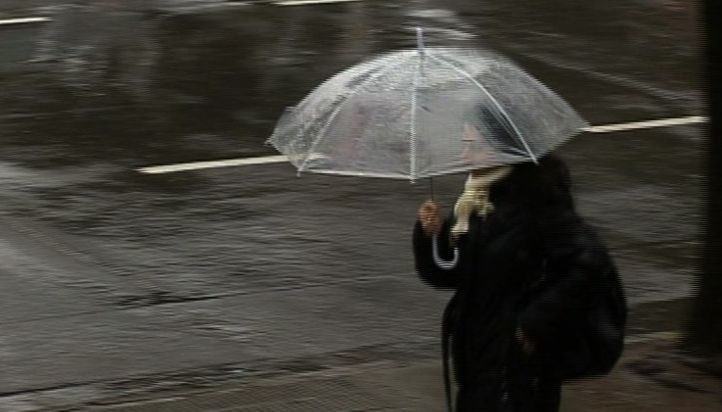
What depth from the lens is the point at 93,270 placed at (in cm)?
781

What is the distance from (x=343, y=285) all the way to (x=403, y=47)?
6.52 metres

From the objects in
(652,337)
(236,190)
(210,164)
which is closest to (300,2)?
(210,164)

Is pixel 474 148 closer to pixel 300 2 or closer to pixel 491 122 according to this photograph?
pixel 491 122

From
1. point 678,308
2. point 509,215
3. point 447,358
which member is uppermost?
point 509,215

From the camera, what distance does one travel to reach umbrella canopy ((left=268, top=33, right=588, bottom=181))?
4180 mm

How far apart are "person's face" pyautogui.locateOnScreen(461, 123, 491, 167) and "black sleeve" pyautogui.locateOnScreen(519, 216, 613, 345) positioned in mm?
298

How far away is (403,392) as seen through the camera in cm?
604

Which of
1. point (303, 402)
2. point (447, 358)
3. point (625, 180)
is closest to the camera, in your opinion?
point (447, 358)

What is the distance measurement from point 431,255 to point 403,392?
1.66 metres

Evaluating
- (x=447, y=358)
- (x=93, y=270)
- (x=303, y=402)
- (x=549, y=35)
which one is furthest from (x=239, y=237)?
(x=549, y=35)

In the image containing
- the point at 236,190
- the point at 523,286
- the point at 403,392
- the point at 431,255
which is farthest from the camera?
the point at 236,190

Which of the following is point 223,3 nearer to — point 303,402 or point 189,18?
point 189,18

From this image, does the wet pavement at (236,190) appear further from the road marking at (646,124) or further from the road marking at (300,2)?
the road marking at (300,2)

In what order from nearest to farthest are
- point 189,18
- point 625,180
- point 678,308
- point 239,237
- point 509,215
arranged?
point 509,215 → point 678,308 → point 239,237 → point 625,180 → point 189,18
